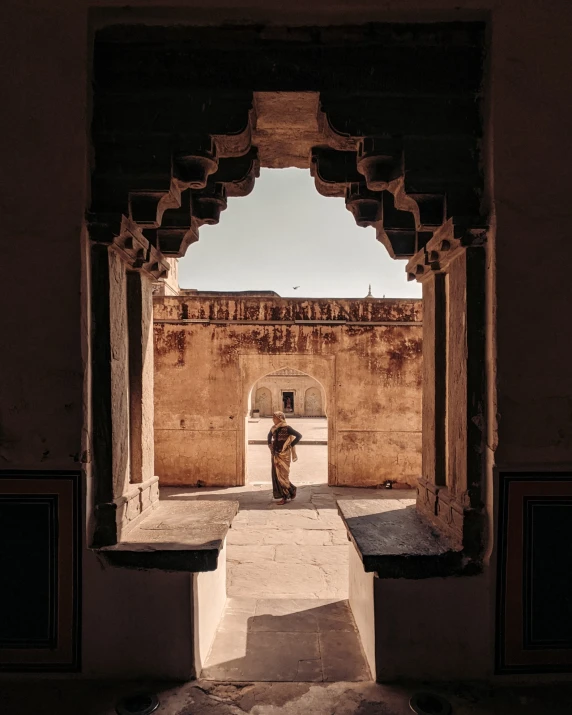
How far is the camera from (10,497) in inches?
93.4

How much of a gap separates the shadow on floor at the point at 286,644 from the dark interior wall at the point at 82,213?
1.51 m

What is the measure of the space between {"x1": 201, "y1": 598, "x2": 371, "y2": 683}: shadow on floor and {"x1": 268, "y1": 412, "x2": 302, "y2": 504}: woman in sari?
4181 mm

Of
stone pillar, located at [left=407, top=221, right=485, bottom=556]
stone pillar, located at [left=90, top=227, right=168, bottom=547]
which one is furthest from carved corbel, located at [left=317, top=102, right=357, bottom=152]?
stone pillar, located at [left=90, top=227, right=168, bottom=547]

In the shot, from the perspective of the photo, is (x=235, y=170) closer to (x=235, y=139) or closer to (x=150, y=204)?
(x=235, y=139)

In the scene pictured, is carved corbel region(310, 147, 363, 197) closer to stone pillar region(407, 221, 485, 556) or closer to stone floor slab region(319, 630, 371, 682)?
stone pillar region(407, 221, 485, 556)

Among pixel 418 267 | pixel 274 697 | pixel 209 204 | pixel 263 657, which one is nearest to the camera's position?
pixel 274 697

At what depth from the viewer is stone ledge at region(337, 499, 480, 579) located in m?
2.39

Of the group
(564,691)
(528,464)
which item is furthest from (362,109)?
(564,691)

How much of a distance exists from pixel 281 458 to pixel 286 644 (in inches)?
197

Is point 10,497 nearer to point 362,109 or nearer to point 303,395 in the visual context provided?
point 362,109

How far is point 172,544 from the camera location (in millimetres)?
2498

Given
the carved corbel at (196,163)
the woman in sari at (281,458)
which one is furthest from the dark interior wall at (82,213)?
the woman in sari at (281,458)

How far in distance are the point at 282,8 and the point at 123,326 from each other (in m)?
1.95

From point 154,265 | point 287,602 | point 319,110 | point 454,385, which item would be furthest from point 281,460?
point 319,110
